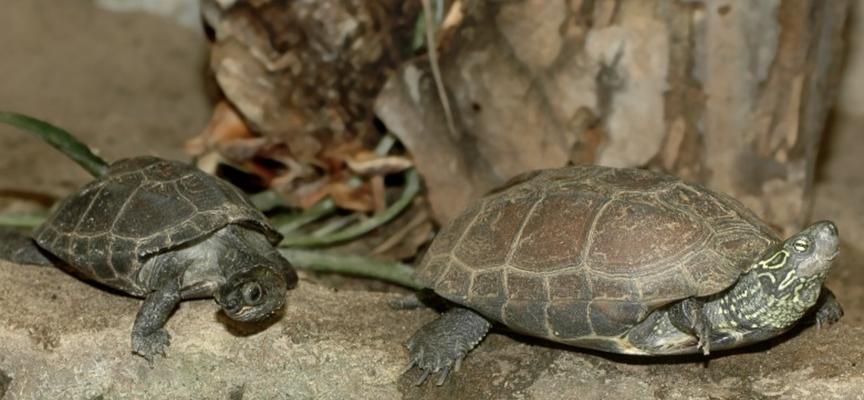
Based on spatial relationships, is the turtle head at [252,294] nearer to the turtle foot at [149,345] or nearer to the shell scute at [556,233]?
the turtle foot at [149,345]

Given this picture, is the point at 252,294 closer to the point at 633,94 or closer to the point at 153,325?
the point at 153,325

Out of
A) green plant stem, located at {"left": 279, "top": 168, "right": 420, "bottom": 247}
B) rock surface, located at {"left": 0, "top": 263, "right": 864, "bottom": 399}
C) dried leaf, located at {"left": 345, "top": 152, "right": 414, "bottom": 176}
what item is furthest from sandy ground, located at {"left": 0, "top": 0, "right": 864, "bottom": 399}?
dried leaf, located at {"left": 345, "top": 152, "right": 414, "bottom": 176}

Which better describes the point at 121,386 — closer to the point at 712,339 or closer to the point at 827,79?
the point at 712,339

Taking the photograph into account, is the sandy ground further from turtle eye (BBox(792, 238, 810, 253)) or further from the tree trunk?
the tree trunk

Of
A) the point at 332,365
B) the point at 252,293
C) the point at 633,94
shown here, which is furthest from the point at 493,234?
the point at 633,94

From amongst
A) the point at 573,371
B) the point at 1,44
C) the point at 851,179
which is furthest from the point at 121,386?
the point at 851,179
